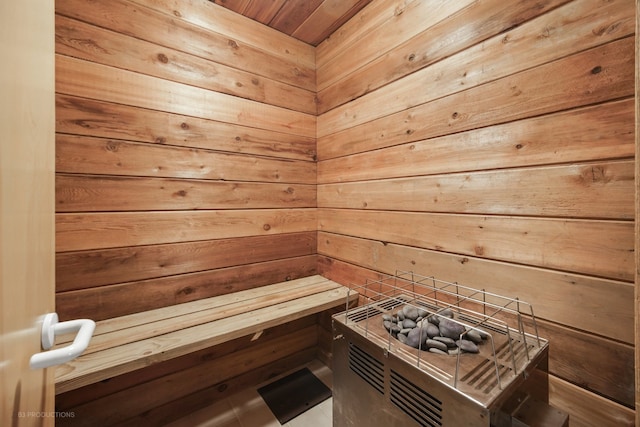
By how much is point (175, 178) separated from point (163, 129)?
10.8 inches

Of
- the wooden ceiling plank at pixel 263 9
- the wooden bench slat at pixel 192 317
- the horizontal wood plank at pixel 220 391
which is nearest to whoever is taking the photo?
A: the wooden bench slat at pixel 192 317

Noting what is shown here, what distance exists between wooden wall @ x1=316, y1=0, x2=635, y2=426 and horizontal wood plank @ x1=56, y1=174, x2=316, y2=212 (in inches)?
27.6

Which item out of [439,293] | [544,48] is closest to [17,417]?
[439,293]

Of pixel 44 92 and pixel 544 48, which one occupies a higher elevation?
→ pixel 544 48

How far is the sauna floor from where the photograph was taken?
147 cm

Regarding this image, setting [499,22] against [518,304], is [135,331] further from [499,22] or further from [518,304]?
[499,22]

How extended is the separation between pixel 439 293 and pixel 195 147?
61.7 inches

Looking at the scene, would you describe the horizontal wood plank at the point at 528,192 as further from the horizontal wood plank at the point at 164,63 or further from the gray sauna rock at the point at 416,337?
the horizontal wood plank at the point at 164,63

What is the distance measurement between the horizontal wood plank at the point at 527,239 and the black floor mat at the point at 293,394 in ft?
3.59

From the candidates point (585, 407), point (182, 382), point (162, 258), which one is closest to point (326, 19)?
point (162, 258)

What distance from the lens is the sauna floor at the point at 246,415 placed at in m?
1.47

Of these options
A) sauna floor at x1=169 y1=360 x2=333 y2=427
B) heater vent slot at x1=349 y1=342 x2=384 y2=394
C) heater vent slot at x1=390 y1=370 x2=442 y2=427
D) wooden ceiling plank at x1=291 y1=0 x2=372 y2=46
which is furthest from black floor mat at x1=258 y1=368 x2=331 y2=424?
wooden ceiling plank at x1=291 y1=0 x2=372 y2=46

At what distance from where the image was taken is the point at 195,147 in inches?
60.6

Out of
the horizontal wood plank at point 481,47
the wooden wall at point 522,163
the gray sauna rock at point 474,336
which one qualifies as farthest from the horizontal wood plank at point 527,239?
the horizontal wood plank at point 481,47
